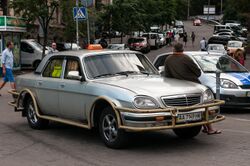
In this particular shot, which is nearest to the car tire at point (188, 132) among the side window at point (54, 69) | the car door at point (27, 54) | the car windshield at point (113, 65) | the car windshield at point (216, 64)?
the car windshield at point (113, 65)

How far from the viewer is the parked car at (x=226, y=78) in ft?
42.7

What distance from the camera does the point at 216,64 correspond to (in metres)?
13.8

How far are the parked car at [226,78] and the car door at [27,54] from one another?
62.2ft

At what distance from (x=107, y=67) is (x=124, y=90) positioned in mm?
1255

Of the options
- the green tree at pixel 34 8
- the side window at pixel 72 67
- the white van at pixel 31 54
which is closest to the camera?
the side window at pixel 72 67

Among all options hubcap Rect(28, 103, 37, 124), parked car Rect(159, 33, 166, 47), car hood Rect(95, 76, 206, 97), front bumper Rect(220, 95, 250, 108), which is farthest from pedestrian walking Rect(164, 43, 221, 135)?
parked car Rect(159, 33, 166, 47)

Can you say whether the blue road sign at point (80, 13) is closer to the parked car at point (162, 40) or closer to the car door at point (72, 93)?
the car door at point (72, 93)

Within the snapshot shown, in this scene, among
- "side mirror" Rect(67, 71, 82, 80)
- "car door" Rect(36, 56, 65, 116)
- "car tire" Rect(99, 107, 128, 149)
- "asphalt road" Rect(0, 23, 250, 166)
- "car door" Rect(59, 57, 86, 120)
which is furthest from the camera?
"car door" Rect(36, 56, 65, 116)

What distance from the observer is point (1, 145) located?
902 cm

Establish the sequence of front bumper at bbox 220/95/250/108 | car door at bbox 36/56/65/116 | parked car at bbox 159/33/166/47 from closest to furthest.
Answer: car door at bbox 36/56/65/116
front bumper at bbox 220/95/250/108
parked car at bbox 159/33/166/47

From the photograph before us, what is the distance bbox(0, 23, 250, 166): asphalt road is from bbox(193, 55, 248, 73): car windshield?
3036mm

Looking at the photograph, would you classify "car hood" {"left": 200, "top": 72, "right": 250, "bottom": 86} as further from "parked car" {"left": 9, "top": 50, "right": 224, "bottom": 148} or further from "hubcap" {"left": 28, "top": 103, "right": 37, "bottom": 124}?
"hubcap" {"left": 28, "top": 103, "right": 37, "bottom": 124}

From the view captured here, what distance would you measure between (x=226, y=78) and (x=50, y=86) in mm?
5136

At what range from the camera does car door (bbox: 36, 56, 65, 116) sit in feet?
31.9
